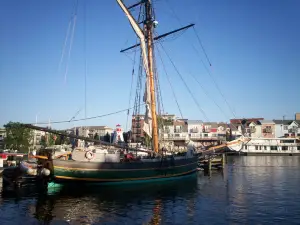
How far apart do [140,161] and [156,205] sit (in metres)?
8.73

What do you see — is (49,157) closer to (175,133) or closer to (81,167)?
(81,167)

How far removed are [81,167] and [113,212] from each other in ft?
26.0

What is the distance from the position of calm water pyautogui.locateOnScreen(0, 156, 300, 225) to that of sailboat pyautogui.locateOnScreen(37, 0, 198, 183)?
135 cm

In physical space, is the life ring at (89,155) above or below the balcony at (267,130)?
below

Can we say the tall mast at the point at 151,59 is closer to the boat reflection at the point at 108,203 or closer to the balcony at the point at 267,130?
the boat reflection at the point at 108,203

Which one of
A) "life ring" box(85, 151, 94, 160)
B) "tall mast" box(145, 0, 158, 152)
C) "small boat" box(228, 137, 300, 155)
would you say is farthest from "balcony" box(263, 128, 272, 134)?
"life ring" box(85, 151, 94, 160)

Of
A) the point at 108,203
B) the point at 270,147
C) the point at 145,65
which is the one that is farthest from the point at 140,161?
the point at 270,147

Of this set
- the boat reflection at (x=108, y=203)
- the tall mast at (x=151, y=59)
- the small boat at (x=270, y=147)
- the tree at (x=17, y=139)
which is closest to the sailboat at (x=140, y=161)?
the tall mast at (x=151, y=59)

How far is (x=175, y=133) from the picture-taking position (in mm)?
101938

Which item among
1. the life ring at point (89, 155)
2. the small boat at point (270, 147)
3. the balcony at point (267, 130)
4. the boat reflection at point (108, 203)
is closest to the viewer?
the boat reflection at point (108, 203)

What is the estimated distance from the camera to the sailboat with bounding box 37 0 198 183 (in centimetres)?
2519

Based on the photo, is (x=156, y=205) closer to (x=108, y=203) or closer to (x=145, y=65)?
(x=108, y=203)

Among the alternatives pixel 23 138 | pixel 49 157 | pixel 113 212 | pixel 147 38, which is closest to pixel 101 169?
pixel 49 157

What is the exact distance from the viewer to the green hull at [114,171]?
81.9ft
